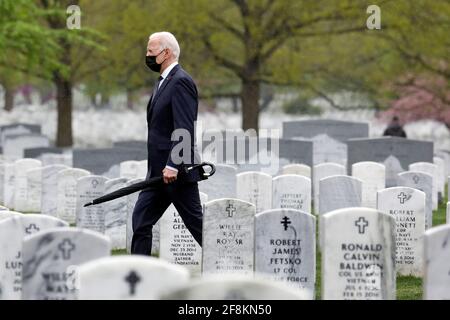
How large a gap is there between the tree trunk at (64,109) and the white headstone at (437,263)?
24.9 m

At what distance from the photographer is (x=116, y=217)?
14219mm

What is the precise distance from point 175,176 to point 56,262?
240 centimetres

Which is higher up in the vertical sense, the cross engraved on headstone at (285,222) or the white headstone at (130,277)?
the cross engraved on headstone at (285,222)

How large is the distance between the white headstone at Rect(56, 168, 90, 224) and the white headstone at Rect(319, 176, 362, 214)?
377 cm

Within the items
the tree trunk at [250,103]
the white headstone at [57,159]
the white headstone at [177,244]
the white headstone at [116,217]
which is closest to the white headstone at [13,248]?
the white headstone at [177,244]

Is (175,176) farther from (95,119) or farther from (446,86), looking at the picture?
(95,119)

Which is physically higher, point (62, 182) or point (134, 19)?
point (134, 19)

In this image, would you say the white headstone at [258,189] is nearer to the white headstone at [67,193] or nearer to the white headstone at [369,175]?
the white headstone at [67,193]

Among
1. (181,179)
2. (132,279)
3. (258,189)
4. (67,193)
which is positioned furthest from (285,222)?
(67,193)

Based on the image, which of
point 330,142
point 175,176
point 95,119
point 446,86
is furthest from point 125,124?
point 175,176

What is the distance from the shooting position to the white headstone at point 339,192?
1441 cm

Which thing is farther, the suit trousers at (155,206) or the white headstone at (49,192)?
the white headstone at (49,192)
